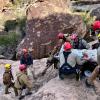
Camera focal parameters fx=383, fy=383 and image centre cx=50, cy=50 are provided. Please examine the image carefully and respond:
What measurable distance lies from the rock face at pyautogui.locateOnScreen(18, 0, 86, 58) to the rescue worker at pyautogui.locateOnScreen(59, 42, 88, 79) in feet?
24.3

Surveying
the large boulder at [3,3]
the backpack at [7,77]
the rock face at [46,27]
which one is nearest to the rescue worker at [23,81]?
the backpack at [7,77]

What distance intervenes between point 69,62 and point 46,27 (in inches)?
328

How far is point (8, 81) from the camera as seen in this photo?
488 inches

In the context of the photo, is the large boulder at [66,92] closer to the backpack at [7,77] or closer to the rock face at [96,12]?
the backpack at [7,77]

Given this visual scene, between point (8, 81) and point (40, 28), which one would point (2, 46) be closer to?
point (40, 28)

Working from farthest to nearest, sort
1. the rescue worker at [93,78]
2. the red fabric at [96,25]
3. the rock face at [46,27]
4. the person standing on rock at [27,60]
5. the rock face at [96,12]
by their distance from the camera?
1. the rock face at [96,12]
2. the rock face at [46,27]
3. the person standing on rock at [27,60]
4. the red fabric at [96,25]
5. the rescue worker at [93,78]

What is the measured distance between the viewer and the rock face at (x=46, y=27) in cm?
1850

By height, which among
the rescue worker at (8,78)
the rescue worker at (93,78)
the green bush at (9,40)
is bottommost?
the green bush at (9,40)

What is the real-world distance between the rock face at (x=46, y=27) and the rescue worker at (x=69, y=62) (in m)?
7.39

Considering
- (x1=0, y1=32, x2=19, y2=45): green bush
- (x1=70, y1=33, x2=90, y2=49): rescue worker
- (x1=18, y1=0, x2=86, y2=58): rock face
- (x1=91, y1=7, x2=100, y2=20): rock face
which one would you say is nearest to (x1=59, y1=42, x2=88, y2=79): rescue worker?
(x1=70, y1=33, x2=90, y2=49): rescue worker

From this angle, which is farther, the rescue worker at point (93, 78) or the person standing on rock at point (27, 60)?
the person standing on rock at point (27, 60)

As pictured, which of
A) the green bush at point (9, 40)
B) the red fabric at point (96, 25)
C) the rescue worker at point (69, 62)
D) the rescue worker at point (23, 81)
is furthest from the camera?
the green bush at point (9, 40)

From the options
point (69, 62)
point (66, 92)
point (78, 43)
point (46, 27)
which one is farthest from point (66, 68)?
point (46, 27)

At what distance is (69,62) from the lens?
10.8 metres
